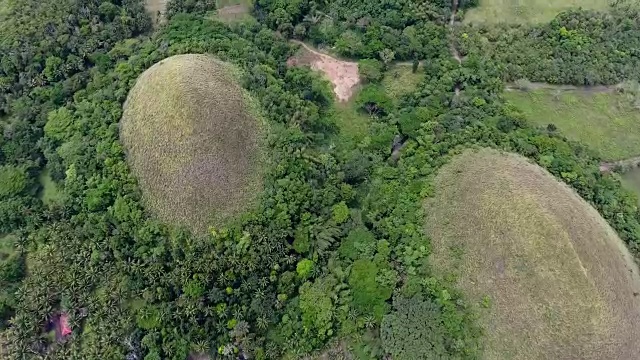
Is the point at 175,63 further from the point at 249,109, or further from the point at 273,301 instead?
the point at 273,301

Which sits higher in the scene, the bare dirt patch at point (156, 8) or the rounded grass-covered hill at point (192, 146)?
the bare dirt patch at point (156, 8)

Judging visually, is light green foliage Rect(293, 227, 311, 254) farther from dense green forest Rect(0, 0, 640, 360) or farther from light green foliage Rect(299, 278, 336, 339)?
light green foliage Rect(299, 278, 336, 339)

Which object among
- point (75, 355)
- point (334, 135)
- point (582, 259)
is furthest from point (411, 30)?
point (75, 355)

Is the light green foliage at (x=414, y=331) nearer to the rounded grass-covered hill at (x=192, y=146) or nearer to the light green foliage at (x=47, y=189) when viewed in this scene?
the rounded grass-covered hill at (x=192, y=146)

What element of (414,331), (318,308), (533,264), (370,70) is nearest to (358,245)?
(318,308)

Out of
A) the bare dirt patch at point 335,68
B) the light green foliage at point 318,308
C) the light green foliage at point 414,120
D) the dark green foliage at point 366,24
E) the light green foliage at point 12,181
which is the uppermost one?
the dark green foliage at point 366,24

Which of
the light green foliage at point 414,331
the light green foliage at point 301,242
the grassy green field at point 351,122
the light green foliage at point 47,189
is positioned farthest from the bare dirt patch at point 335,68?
the light green foliage at point 47,189

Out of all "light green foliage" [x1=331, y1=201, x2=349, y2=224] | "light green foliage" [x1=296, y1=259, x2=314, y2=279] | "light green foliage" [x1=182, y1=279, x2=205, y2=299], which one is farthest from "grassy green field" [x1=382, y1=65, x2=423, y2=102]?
"light green foliage" [x1=182, y1=279, x2=205, y2=299]
